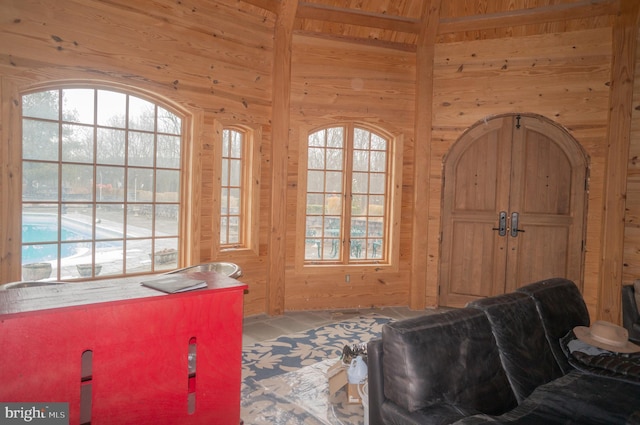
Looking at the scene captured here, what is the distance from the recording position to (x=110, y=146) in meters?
4.02

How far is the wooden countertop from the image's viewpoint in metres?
1.95

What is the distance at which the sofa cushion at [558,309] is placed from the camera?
2.71 metres

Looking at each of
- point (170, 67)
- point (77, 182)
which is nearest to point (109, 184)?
point (77, 182)

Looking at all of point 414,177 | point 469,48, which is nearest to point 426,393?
point 414,177

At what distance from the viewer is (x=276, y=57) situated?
16.4ft

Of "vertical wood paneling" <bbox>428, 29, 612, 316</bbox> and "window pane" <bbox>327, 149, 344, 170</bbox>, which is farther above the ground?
"vertical wood paneling" <bbox>428, 29, 612, 316</bbox>

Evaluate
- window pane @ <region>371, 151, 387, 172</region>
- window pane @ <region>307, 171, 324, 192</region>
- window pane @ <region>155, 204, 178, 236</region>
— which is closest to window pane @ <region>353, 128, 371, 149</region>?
window pane @ <region>371, 151, 387, 172</region>

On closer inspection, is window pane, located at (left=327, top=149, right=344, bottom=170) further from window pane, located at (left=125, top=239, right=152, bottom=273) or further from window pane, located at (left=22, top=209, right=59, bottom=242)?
window pane, located at (left=22, top=209, right=59, bottom=242)

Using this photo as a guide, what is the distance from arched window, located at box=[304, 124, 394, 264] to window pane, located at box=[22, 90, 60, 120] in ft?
8.72

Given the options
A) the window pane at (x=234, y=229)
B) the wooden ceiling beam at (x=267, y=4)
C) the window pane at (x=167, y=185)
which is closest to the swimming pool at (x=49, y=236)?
the window pane at (x=167, y=185)

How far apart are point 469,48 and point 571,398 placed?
14.4 feet

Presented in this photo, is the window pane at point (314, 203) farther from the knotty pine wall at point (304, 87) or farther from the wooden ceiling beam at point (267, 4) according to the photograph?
the wooden ceiling beam at point (267, 4)

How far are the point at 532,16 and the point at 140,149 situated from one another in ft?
15.3

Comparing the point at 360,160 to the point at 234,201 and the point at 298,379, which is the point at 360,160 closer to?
the point at 234,201
